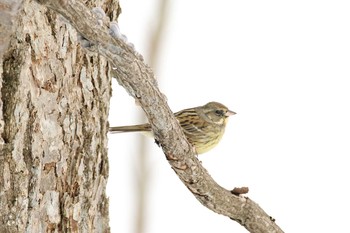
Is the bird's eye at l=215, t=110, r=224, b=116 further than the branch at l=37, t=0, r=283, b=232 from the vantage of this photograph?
Yes

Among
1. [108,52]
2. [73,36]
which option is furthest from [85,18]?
[73,36]

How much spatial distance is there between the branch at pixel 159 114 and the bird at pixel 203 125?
1.66m

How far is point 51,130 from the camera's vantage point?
297 cm

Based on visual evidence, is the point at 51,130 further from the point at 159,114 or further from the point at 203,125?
the point at 203,125

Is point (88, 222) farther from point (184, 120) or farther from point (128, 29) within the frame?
point (128, 29)

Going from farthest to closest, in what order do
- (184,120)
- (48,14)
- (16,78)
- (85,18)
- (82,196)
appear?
(184,120) < (82,196) < (48,14) < (16,78) < (85,18)

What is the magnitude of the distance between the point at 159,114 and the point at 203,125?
253cm

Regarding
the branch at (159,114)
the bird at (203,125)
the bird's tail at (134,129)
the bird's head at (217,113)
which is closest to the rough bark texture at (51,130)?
the branch at (159,114)

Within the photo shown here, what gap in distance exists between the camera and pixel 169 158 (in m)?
3.05

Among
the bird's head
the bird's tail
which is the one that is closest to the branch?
the bird's tail

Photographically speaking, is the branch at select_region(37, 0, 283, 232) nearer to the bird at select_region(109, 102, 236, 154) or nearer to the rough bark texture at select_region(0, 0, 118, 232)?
the rough bark texture at select_region(0, 0, 118, 232)

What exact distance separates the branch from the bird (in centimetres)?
166

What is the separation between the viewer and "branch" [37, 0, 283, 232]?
2.47 m

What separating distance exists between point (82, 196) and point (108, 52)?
31.5 inches
